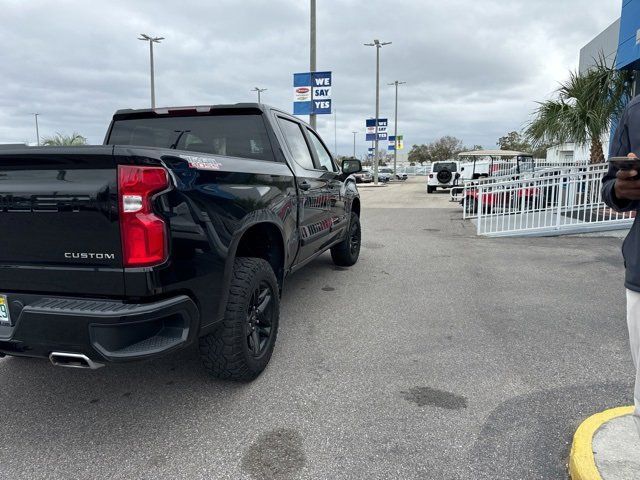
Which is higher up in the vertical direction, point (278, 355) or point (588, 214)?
point (588, 214)

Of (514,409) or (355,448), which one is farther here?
(514,409)

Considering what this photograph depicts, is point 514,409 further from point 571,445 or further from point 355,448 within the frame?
point 355,448

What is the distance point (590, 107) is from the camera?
11.3m

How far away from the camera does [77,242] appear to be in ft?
7.71

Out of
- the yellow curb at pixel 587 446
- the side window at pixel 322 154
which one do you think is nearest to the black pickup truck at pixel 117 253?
the yellow curb at pixel 587 446

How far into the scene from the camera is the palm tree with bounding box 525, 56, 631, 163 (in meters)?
11.1

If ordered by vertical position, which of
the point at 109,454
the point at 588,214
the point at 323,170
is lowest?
the point at 109,454

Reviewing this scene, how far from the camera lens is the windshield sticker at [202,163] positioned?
2529 mm

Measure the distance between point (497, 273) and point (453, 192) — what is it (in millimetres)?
13342

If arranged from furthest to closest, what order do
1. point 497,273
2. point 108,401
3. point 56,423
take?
point 497,273 → point 108,401 → point 56,423

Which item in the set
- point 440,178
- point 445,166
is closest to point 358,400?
point 440,178

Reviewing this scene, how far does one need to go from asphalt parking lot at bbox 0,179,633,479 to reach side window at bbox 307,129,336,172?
158cm

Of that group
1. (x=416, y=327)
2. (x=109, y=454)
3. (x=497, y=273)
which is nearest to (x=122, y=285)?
(x=109, y=454)

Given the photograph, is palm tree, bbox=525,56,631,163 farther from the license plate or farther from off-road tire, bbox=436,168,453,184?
off-road tire, bbox=436,168,453,184
